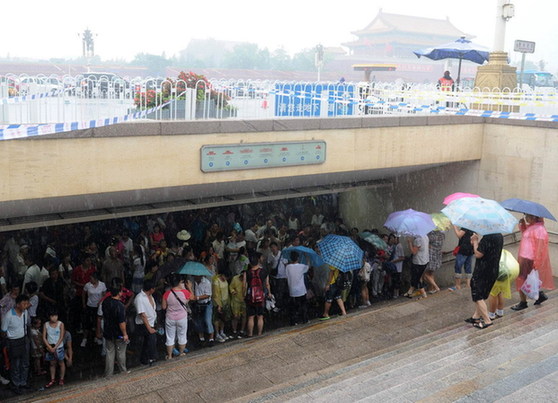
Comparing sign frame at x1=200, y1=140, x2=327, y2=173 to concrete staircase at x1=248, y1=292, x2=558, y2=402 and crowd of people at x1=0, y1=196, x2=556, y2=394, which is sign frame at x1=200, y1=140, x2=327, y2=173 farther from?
concrete staircase at x1=248, y1=292, x2=558, y2=402

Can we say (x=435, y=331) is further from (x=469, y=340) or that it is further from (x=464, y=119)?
(x=464, y=119)

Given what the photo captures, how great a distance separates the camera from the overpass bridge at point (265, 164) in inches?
318

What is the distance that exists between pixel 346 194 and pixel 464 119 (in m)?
4.92

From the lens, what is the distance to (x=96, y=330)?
9.35 metres

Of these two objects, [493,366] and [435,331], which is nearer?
[493,366]

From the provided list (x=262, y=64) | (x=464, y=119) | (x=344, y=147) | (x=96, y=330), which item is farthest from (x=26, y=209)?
(x=262, y=64)

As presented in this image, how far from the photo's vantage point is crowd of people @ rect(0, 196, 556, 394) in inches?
317

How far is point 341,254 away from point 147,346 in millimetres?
3551

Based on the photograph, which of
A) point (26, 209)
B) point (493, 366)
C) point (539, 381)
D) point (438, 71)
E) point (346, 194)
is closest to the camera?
point (539, 381)

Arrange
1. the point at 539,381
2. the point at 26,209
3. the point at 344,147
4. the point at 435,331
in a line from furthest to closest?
the point at 344,147, the point at 26,209, the point at 435,331, the point at 539,381

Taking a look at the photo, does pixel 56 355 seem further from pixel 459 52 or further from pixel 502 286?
pixel 459 52

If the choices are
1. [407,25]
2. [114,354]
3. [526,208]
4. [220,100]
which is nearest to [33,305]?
[114,354]

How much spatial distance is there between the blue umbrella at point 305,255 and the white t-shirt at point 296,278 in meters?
0.34

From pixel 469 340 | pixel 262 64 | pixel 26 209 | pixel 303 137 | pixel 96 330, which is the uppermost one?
pixel 262 64
